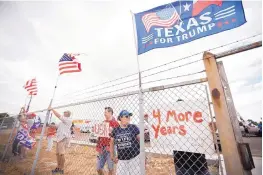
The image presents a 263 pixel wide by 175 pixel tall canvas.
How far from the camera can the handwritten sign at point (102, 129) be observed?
3.62 metres

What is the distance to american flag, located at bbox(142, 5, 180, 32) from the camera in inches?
150

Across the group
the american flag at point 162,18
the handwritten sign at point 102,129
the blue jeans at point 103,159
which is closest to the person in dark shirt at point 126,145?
the handwritten sign at point 102,129

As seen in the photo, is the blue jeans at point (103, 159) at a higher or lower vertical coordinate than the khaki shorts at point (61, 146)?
lower

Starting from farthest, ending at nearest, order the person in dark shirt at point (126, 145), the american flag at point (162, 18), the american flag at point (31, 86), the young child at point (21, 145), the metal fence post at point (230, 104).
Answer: the american flag at point (31, 86) → the young child at point (21, 145) → the american flag at point (162, 18) → the person in dark shirt at point (126, 145) → the metal fence post at point (230, 104)

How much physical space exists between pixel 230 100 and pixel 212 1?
2.33m

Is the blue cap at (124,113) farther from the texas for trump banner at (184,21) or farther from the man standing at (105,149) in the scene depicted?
the texas for trump banner at (184,21)

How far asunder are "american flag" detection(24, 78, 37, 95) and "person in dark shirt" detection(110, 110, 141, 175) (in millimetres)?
6503

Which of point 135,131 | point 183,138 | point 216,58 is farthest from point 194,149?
point 135,131

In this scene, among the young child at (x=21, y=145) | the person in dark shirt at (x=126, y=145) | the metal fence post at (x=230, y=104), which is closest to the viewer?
the metal fence post at (x=230, y=104)

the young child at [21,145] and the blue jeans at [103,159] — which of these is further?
the young child at [21,145]

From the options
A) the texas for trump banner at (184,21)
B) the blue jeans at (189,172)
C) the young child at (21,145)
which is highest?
the texas for trump banner at (184,21)

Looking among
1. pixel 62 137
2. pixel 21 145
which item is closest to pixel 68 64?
pixel 62 137

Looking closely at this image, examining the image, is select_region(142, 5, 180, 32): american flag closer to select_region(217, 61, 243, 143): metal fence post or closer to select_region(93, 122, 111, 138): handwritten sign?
select_region(217, 61, 243, 143): metal fence post

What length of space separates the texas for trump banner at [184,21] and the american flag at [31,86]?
272 inches
